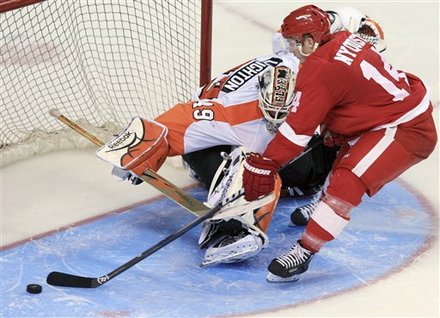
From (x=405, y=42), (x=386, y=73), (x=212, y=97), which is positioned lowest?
(x=405, y=42)

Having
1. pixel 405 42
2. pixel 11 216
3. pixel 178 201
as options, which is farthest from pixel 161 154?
pixel 405 42

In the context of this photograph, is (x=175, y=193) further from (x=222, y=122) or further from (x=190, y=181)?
(x=190, y=181)

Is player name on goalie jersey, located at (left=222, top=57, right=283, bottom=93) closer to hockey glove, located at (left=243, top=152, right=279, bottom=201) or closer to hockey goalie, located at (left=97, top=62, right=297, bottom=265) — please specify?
hockey goalie, located at (left=97, top=62, right=297, bottom=265)

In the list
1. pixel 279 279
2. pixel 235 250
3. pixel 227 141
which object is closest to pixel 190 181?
pixel 227 141

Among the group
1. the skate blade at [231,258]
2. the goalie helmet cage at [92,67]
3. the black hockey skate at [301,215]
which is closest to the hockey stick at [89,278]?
the skate blade at [231,258]

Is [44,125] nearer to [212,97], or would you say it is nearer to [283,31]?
[212,97]

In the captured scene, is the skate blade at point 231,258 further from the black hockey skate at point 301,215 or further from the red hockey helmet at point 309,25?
the red hockey helmet at point 309,25

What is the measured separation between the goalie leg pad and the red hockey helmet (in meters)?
0.57

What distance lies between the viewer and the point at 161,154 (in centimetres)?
406

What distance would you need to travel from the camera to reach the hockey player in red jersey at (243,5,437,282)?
3.63 meters

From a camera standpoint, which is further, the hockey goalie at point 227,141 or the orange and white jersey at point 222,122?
the orange and white jersey at point 222,122

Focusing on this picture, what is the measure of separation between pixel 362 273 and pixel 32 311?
1.03 meters

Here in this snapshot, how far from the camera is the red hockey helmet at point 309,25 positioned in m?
3.75

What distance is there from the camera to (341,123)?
376 cm
